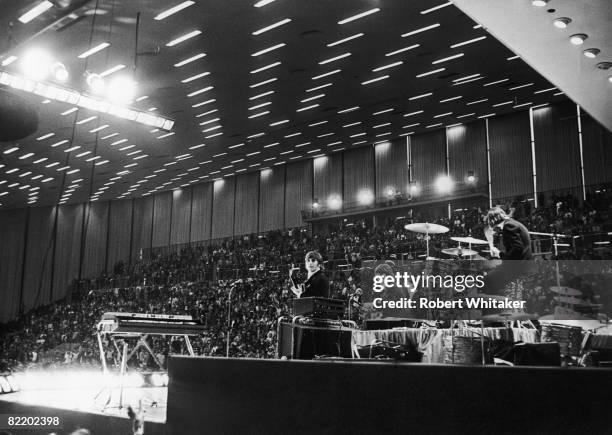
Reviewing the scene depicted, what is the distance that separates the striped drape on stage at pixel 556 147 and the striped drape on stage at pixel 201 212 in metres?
16.6

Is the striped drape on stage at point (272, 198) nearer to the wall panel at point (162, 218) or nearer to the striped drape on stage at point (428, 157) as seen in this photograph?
the wall panel at point (162, 218)

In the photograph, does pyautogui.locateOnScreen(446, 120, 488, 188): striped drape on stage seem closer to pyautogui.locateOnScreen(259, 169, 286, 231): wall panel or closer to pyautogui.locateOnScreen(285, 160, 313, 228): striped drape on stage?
pyautogui.locateOnScreen(285, 160, 313, 228): striped drape on stage

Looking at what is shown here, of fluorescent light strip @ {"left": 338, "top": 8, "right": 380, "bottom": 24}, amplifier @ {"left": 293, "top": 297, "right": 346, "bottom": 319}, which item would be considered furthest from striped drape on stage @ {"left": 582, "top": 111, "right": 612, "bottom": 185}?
amplifier @ {"left": 293, "top": 297, "right": 346, "bottom": 319}

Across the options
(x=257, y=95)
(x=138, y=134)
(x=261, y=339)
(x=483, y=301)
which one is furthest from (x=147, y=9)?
(x=483, y=301)

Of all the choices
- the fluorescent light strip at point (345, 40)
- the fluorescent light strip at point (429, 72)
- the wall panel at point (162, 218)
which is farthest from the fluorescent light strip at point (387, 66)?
the wall panel at point (162, 218)

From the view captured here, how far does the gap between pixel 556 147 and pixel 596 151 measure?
1361mm

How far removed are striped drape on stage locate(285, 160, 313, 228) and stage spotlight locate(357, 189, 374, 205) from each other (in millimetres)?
2694

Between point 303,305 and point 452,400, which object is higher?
point 303,305

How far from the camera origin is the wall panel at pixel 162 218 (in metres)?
32.2

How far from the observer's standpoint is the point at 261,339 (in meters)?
16.8

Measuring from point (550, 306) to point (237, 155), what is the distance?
2143 centimetres

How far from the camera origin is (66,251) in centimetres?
3250

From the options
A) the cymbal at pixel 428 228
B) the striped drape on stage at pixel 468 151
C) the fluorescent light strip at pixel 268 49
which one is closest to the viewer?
the cymbal at pixel 428 228

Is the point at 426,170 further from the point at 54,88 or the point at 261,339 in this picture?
the point at 54,88
